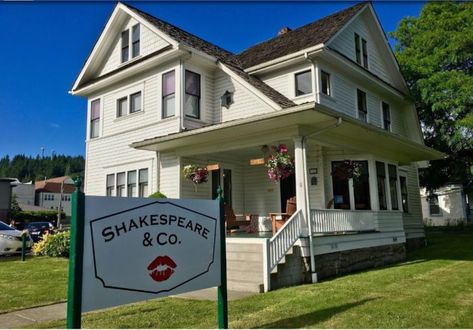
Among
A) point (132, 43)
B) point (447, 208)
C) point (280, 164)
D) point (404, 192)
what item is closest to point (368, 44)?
point (404, 192)

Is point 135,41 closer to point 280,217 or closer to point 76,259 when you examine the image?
point 280,217

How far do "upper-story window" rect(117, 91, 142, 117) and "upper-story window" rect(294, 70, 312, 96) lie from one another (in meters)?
5.75

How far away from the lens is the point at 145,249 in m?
4.11

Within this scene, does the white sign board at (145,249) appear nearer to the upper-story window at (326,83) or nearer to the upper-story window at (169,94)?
the upper-story window at (169,94)

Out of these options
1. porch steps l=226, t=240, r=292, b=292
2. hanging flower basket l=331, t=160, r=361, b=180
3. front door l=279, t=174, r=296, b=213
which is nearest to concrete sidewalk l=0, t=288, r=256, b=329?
porch steps l=226, t=240, r=292, b=292

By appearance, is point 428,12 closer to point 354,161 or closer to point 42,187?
point 354,161

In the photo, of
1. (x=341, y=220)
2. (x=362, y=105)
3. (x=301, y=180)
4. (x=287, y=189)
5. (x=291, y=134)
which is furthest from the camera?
(x=362, y=105)

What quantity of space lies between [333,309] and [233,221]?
232 inches

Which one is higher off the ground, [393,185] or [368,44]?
[368,44]

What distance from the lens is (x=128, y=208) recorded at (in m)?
4.04

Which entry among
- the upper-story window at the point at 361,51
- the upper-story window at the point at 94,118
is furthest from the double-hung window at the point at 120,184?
the upper-story window at the point at 361,51

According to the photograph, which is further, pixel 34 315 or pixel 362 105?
pixel 362 105

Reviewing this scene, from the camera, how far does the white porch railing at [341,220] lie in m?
9.95

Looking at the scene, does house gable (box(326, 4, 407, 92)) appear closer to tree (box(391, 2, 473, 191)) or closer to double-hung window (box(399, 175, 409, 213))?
tree (box(391, 2, 473, 191))
